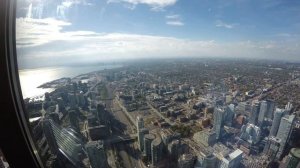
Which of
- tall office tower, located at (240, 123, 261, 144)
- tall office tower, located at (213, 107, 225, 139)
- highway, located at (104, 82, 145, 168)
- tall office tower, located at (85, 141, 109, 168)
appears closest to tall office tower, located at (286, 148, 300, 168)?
tall office tower, located at (240, 123, 261, 144)

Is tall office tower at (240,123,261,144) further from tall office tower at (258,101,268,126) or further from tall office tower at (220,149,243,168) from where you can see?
tall office tower at (220,149,243,168)

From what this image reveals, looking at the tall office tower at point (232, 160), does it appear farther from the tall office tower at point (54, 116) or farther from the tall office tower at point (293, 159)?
the tall office tower at point (54, 116)

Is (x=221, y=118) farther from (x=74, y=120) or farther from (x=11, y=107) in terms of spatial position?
(x=11, y=107)

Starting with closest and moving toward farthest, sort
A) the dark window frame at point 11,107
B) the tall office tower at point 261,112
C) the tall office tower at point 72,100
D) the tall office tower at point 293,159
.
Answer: the dark window frame at point 11,107 → the tall office tower at point 293,159 → the tall office tower at point 261,112 → the tall office tower at point 72,100

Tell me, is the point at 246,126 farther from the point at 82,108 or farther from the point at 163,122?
the point at 82,108

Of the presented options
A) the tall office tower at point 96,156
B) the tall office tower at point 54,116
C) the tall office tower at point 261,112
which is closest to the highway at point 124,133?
the tall office tower at point 96,156

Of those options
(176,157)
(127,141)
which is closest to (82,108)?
(127,141)
